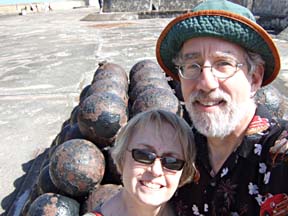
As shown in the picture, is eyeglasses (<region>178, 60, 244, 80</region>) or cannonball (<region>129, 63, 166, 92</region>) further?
cannonball (<region>129, 63, 166, 92</region>)

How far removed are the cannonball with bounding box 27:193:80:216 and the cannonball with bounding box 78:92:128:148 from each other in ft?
1.70

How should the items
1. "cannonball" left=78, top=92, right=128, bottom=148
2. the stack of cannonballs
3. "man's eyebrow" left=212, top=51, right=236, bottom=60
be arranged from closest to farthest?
"man's eyebrow" left=212, top=51, right=236, bottom=60 → the stack of cannonballs → "cannonball" left=78, top=92, right=128, bottom=148

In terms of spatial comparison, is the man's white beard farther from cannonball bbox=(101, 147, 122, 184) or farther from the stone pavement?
the stone pavement

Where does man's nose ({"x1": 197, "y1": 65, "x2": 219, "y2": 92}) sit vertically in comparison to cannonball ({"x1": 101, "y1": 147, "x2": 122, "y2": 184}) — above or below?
above

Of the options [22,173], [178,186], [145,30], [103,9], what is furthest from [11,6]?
[178,186]

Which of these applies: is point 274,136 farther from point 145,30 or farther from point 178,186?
point 145,30

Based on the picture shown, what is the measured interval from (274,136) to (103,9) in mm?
22093

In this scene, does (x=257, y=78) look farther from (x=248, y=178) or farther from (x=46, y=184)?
(x=46, y=184)

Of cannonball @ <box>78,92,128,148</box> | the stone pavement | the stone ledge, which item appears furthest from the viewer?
the stone ledge

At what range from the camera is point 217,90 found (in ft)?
5.29

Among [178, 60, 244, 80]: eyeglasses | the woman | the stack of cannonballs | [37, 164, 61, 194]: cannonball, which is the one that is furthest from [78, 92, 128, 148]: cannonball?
[178, 60, 244, 80]: eyeglasses

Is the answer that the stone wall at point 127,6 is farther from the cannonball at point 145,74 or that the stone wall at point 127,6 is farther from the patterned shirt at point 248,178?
the patterned shirt at point 248,178

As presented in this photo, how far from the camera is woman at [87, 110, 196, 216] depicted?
5.57 ft

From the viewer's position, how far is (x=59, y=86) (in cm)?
727
